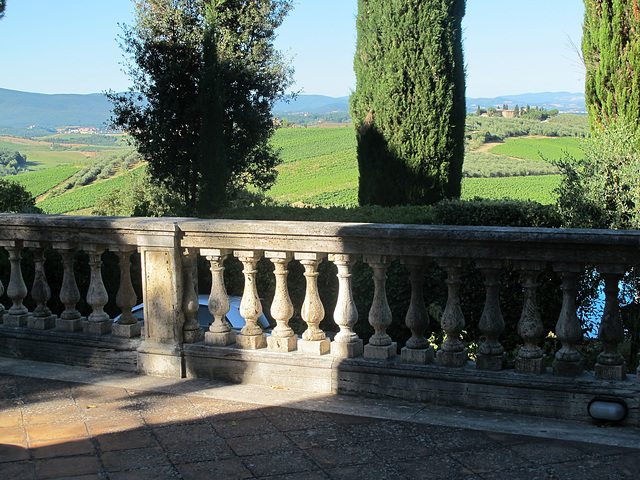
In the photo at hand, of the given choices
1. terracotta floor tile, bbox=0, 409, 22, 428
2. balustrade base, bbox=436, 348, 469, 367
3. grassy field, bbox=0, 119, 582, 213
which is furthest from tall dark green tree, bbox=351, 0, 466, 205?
terracotta floor tile, bbox=0, 409, 22, 428

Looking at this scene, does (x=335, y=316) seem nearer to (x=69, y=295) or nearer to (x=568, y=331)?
(x=568, y=331)

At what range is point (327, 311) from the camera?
29.8 feet

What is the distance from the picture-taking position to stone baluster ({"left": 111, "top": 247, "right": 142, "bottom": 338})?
4.47 meters

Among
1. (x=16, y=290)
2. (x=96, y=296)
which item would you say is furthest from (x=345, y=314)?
(x=16, y=290)

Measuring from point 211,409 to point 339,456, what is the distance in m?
0.99

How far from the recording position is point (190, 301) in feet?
14.2

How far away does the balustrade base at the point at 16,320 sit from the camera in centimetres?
490

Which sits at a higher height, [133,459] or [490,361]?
[490,361]

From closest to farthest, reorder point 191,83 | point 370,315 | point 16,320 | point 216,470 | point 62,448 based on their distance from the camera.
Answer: point 216,470 → point 62,448 → point 370,315 → point 16,320 → point 191,83

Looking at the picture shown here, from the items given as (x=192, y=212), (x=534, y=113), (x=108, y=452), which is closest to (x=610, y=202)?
(x=108, y=452)

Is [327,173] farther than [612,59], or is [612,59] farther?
[327,173]

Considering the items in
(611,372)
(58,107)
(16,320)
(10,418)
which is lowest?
(10,418)

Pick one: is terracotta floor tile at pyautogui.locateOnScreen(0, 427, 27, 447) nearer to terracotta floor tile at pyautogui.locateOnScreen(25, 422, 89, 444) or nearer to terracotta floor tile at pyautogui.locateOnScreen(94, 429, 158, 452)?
terracotta floor tile at pyautogui.locateOnScreen(25, 422, 89, 444)

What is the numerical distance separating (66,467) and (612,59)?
9037mm
